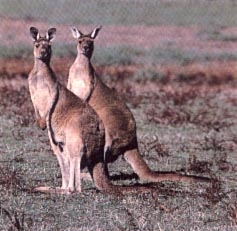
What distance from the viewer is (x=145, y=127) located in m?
14.5

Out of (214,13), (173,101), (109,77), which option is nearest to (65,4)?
(214,13)

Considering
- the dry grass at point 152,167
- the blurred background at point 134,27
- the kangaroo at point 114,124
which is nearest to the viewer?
the dry grass at point 152,167

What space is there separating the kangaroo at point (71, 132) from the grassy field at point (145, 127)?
154mm

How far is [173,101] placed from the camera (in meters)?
17.8

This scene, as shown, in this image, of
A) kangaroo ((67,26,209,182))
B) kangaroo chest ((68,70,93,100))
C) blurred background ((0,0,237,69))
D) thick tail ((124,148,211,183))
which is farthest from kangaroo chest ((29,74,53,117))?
blurred background ((0,0,237,69))

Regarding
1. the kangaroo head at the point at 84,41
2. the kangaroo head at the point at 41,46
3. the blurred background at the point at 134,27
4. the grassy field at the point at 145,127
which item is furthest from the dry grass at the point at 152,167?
the blurred background at the point at 134,27

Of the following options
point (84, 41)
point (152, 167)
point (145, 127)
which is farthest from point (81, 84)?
point (145, 127)

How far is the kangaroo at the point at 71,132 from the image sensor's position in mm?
8672

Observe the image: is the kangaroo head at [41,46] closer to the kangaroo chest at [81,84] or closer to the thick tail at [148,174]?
the kangaroo chest at [81,84]

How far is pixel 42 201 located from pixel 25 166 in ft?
6.28

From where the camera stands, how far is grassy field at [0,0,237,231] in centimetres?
804

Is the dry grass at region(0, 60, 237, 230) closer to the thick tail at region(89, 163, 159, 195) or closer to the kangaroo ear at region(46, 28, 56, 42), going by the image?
the thick tail at region(89, 163, 159, 195)

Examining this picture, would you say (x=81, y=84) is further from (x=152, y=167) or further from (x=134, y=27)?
(x=134, y=27)

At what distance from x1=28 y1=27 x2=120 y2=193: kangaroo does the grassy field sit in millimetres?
154
